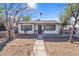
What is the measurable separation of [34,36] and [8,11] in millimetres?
627

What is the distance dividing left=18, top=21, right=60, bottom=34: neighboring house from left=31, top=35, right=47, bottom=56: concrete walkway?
0.13 m

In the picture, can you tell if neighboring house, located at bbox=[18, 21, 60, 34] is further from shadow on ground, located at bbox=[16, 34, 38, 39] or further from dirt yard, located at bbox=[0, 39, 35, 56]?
dirt yard, located at bbox=[0, 39, 35, 56]

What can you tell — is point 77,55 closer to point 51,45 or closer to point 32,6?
point 51,45

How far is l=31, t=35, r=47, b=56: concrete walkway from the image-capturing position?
4624 mm

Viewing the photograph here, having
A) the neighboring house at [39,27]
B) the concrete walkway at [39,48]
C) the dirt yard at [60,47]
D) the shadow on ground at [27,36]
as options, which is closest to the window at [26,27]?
the neighboring house at [39,27]

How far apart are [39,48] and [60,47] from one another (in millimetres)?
364

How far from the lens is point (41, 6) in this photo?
15.1 ft

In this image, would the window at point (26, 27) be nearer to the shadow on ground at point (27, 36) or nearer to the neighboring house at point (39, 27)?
the neighboring house at point (39, 27)

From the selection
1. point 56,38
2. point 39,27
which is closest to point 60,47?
point 56,38

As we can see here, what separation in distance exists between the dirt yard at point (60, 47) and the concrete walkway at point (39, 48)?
8 cm

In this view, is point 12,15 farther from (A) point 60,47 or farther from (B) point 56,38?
(A) point 60,47

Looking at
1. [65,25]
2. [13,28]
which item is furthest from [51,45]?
[13,28]

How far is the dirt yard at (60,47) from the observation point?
15.1 ft

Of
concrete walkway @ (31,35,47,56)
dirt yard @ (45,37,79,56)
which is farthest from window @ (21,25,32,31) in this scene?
dirt yard @ (45,37,79,56)
